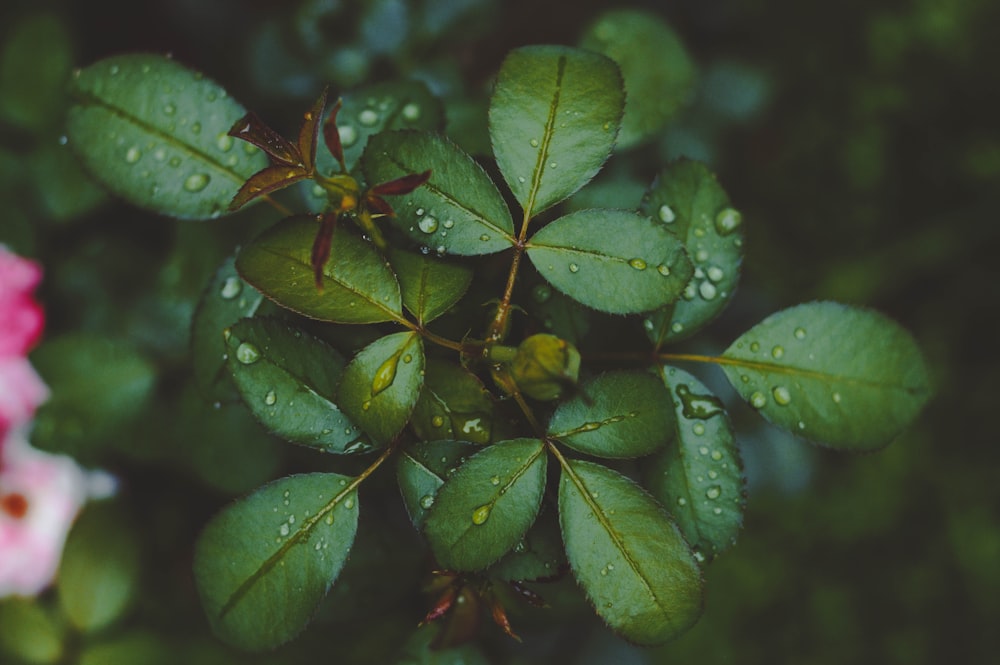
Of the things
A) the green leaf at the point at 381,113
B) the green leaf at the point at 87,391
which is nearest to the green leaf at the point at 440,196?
the green leaf at the point at 381,113

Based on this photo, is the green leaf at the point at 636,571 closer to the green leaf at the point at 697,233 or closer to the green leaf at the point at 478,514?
the green leaf at the point at 478,514

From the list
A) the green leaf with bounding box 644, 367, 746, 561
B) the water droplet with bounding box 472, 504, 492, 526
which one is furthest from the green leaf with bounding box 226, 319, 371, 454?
the green leaf with bounding box 644, 367, 746, 561

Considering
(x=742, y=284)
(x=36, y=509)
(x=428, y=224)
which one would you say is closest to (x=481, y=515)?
(x=428, y=224)

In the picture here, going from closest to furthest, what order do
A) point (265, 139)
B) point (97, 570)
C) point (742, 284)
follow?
point (265, 139) → point (97, 570) → point (742, 284)

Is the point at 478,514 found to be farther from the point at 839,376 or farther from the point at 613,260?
the point at 839,376

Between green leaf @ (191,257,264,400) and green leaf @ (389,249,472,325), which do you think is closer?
green leaf @ (389,249,472,325)

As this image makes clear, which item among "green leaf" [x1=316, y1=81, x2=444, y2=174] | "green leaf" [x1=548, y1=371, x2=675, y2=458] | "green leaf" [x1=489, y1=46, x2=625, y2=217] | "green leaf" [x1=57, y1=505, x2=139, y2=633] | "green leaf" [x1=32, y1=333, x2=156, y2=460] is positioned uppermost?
"green leaf" [x1=489, y1=46, x2=625, y2=217]

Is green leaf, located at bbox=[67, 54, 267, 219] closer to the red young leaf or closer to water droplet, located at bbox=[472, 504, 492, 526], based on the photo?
the red young leaf
